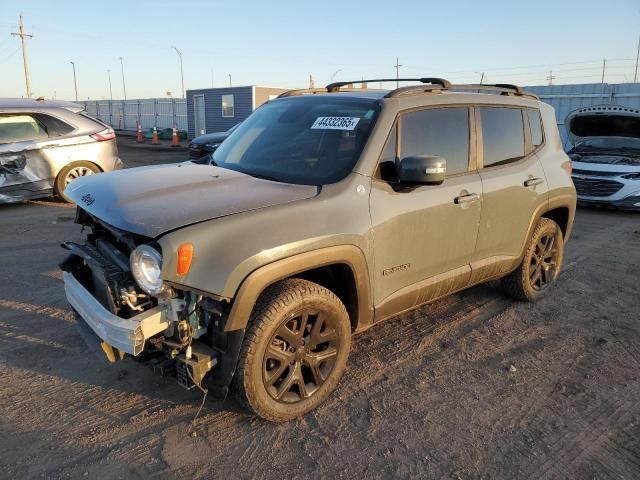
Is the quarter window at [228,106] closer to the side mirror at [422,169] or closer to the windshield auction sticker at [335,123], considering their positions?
the windshield auction sticker at [335,123]

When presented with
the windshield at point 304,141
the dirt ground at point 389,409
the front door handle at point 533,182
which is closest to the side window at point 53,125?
the dirt ground at point 389,409

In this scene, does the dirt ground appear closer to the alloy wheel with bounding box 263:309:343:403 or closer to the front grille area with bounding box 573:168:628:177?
the alloy wheel with bounding box 263:309:343:403

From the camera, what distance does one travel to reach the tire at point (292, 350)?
2781mm

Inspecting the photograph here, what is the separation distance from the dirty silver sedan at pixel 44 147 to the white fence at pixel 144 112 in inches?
824

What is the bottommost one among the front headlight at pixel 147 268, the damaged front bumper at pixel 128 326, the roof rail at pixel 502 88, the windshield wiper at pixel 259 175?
the damaged front bumper at pixel 128 326

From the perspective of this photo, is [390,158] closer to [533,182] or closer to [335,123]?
[335,123]

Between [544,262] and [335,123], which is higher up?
[335,123]

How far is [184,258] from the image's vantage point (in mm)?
2492

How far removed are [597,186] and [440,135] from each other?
296 inches

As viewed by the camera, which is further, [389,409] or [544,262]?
[544,262]

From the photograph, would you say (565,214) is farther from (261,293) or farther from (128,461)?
(128,461)

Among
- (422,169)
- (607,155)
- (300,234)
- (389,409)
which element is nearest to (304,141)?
(422,169)

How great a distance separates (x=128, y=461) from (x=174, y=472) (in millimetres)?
272

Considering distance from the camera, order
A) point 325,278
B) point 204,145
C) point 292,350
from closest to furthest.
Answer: point 292,350 → point 325,278 → point 204,145
